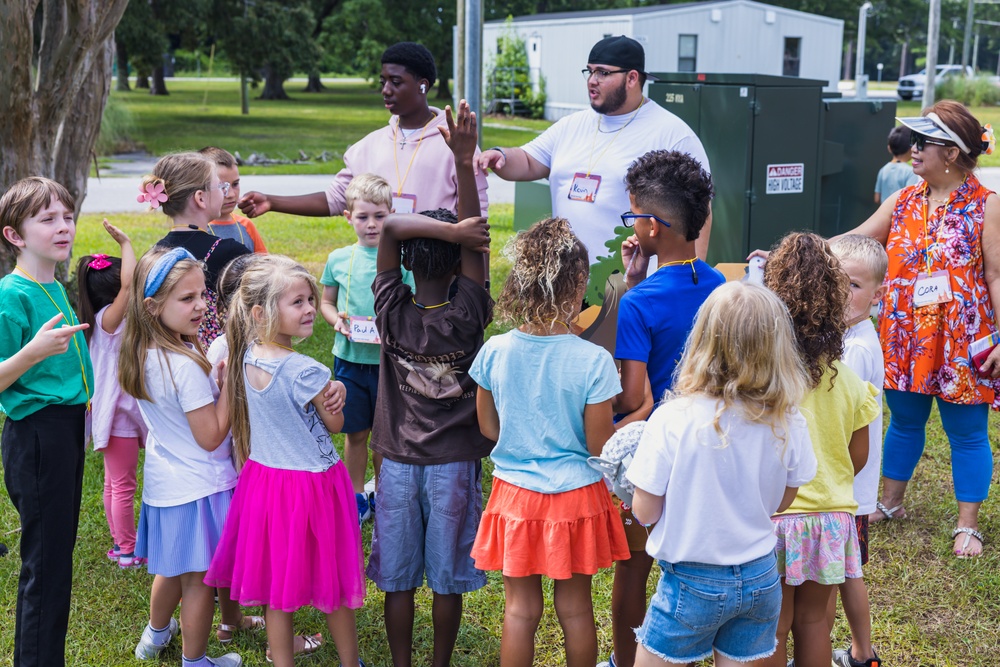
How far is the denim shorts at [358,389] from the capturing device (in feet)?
13.0

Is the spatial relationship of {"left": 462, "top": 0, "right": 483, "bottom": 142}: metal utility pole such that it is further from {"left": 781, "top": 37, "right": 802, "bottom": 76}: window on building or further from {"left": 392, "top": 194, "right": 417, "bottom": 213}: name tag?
{"left": 781, "top": 37, "right": 802, "bottom": 76}: window on building

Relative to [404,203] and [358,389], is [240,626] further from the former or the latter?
[404,203]

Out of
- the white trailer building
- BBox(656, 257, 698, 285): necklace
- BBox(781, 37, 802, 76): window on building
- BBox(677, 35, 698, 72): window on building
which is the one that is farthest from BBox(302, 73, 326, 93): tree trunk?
BBox(656, 257, 698, 285): necklace

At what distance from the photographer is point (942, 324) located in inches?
159

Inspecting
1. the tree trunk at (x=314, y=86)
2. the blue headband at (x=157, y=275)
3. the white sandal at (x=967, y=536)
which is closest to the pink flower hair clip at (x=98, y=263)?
the blue headband at (x=157, y=275)

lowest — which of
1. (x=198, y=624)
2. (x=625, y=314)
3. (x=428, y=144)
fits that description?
(x=198, y=624)

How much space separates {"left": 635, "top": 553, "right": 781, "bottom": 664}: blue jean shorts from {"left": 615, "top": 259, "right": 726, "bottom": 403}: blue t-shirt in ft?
2.19

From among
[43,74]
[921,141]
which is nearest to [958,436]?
[921,141]

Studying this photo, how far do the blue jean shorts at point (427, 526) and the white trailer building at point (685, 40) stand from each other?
2514 cm

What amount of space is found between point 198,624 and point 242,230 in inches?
71.8

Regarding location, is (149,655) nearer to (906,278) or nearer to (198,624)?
(198,624)

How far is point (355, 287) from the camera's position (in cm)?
389

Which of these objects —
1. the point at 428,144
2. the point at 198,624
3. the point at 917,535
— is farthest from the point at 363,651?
the point at 917,535

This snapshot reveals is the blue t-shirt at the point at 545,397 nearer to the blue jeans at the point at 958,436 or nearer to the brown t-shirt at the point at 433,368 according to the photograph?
the brown t-shirt at the point at 433,368
